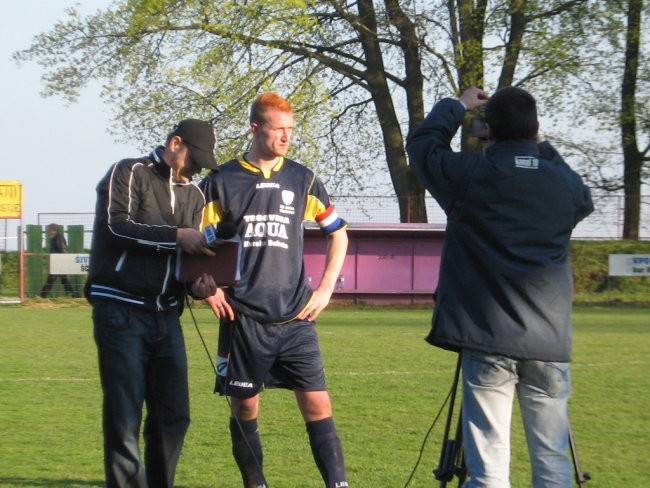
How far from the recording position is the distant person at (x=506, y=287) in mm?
4270

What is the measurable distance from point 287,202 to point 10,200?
2730cm

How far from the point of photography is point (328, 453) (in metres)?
5.87

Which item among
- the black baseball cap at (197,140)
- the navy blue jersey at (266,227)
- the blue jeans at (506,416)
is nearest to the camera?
the blue jeans at (506,416)

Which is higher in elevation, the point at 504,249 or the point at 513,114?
the point at 513,114

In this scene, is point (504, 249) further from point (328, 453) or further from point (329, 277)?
point (328, 453)

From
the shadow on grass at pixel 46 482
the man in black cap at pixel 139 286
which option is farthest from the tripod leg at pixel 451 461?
the shadow on grass at pixel 46 482

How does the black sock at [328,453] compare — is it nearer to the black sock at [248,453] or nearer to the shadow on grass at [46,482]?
the black sock at [248,453]

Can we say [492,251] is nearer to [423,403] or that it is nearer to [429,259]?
[423,403]

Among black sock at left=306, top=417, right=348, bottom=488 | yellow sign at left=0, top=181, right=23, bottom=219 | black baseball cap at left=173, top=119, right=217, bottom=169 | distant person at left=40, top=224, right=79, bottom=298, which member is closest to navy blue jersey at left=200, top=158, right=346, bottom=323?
black baseball cap at left=173, top=119, right=217, bottom=169

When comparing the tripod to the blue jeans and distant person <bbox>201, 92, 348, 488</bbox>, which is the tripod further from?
distant person <bbox>201, 92, 348, 488</bbox>

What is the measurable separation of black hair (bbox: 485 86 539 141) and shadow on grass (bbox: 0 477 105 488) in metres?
3.60

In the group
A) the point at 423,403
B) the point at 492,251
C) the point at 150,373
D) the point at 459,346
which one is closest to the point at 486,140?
the point at 492,251

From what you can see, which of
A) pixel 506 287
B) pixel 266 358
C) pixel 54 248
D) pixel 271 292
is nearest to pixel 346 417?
pixel 266 358

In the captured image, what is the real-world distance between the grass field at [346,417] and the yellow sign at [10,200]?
14.8m
